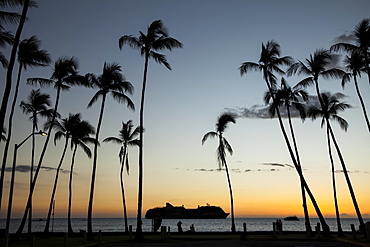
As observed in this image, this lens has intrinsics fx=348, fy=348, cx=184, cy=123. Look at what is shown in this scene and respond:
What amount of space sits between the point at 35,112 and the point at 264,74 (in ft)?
73.5

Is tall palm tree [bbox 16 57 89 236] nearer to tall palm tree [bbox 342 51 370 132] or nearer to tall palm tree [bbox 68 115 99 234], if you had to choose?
tall palm tree [bbox 68 115 99 234]

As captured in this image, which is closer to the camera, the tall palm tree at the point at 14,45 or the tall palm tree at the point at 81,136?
the tall palm tree at the point at 14,45

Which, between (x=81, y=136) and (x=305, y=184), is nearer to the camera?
(x=305, y=184)

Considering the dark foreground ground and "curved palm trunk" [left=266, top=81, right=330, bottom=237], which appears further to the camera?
"curved palm trunk" [left=266, top=81, right=330, bottom=237]

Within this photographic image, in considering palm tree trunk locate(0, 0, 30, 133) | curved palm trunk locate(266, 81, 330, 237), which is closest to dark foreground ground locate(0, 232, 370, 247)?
curved palm trunk locate(266, 81, 330, 237)

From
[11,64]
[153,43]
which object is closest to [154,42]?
[153,43]

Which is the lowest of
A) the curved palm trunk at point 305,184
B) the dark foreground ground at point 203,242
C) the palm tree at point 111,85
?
the dark foreground ground at point 203,242

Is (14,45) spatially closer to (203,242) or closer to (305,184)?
(203,242)

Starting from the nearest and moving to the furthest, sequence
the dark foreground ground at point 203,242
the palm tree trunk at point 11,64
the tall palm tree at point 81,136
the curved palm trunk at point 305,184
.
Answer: the palm tree trunk at point 11,64 → the dark foreground ground at point 203,242 → the curved palm trunk at point 305,184 → the tall palm tree at point 81,136

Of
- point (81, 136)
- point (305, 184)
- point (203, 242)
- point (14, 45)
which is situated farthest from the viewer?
point (81, 136)

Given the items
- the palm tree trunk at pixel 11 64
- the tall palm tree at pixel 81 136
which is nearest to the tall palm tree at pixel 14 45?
the palm tree trunk at pixel 11 64

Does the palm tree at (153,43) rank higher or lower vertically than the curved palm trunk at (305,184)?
higher

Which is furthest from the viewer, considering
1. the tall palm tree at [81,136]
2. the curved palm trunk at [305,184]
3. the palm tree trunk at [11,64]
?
the tall palm tree at [81,136]

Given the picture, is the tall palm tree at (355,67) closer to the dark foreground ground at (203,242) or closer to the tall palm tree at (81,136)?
the dark foreground ground at (203,242)
